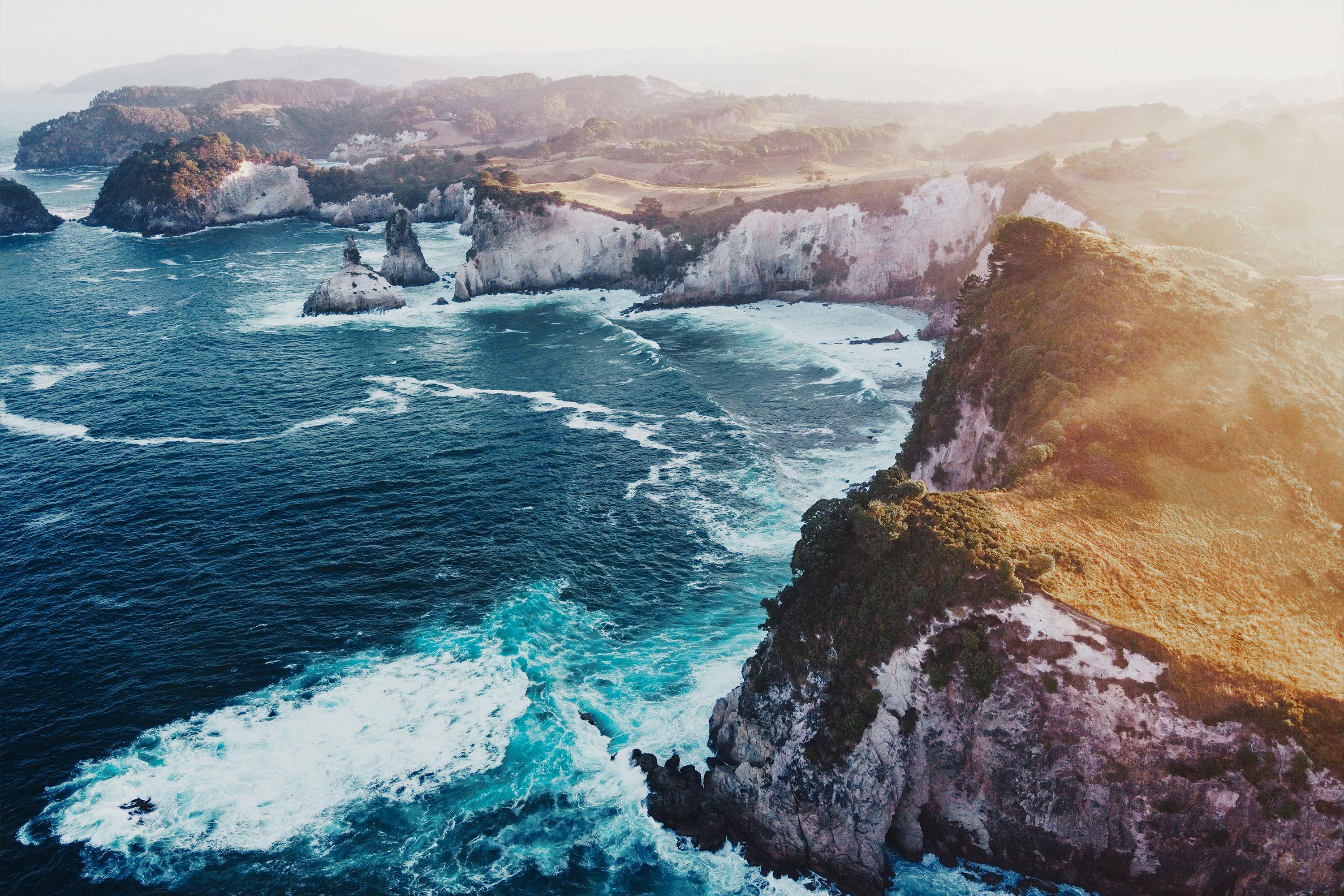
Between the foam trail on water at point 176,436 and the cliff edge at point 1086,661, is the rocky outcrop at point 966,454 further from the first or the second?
the foam trail on water at point 176,436

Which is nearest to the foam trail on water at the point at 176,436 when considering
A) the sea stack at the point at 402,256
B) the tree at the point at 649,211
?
the sea stack at the point at 402,256

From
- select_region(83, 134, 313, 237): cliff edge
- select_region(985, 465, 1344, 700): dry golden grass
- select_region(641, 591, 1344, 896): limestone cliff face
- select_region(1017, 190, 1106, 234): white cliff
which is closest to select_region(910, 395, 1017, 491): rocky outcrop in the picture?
select_region(985, 465, 1344, 700): dry golden grass

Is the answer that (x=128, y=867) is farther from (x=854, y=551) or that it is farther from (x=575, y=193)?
(x=575, y=193)

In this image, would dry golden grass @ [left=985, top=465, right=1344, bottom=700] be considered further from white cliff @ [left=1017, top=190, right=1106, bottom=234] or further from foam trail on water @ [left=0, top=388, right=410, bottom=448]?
foam trail on water @ [left=0, top=388, right=410, bottom=448]

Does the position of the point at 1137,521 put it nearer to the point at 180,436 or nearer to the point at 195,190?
the point at 180,436

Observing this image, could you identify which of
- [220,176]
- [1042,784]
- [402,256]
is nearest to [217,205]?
[220,176]

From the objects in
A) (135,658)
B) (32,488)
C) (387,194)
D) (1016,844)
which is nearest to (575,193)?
(387,194)
